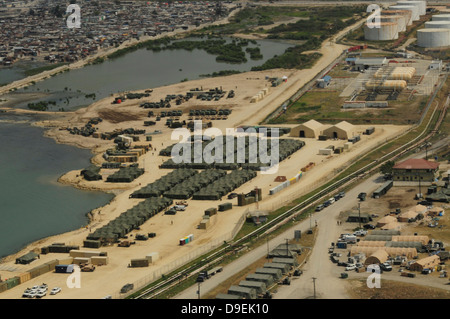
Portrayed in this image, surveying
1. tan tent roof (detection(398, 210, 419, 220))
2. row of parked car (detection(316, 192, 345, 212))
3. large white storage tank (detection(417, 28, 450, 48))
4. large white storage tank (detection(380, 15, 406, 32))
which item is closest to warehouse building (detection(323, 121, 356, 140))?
row of parked car (detection(316, 192, 345, 212))

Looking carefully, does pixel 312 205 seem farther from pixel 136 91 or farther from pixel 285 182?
pixel 136 91

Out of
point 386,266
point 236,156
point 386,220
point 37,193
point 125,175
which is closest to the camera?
point 386,266

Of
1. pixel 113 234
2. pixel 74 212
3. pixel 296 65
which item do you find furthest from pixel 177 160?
pixel 296 65

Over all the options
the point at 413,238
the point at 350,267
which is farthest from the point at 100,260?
the point at 413,238

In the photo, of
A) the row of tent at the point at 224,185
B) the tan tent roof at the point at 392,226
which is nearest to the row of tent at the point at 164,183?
the row of tent at the point at 224,185

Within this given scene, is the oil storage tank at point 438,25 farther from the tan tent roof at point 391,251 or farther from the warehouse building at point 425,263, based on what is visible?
the warehouse building at point 425,263

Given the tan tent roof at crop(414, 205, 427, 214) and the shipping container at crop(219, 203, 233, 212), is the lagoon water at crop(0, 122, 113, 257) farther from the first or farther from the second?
the tan tent roof at crop(414, 205, 427, 214)

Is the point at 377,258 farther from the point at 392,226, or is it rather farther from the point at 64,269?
the point at 64,269
